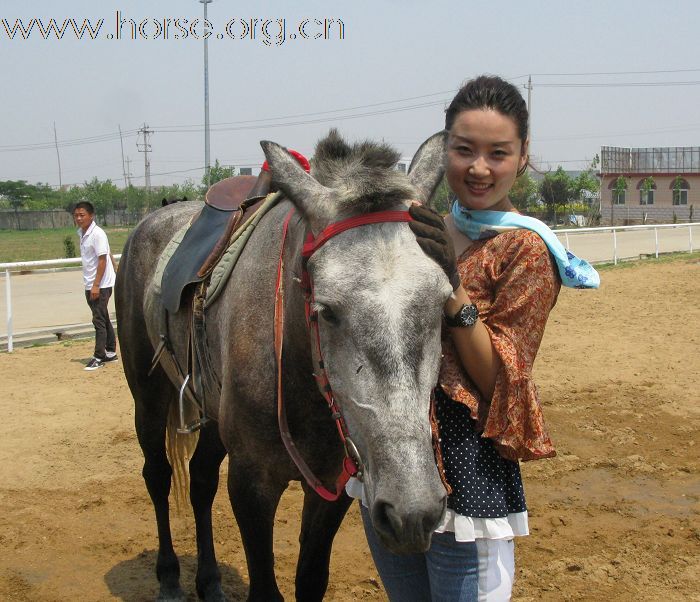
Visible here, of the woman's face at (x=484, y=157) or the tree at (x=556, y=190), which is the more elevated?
the tree at (x=556, y=190)

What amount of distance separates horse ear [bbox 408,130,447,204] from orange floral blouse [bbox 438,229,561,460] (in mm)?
250

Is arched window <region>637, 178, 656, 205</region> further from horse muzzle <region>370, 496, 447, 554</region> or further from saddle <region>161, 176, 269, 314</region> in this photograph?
horse muzzle <region>370, 496, 447, 554</region>

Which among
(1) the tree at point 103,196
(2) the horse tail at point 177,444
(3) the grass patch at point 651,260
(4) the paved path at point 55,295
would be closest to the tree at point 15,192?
(1) the tree at point 103,196

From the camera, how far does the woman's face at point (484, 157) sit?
204 cm

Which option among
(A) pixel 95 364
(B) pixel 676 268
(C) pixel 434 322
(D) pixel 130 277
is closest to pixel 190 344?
(D) pixel 130 277

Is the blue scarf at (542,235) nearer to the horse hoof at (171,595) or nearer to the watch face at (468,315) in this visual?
the watch face at (468,315)

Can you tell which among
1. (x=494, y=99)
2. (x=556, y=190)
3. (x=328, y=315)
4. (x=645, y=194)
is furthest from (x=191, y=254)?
(x=645, y=194)

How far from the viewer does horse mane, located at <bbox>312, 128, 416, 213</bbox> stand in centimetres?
192

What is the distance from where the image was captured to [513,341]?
1901mm

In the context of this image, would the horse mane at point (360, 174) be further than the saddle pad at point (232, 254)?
No

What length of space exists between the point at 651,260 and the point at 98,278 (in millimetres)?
13364

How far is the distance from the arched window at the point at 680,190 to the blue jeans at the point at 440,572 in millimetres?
57967

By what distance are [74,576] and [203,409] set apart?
131 centimetres

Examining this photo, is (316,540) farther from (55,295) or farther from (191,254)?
(55,295)
